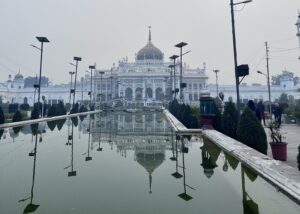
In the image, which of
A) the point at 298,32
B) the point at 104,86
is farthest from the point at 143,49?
the point at 298,32

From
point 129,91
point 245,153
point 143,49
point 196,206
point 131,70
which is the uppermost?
point 143,49

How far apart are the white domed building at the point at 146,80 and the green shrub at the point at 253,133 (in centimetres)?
5890

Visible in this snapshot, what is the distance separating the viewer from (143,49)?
77000 mm

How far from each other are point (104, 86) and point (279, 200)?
74849 mm

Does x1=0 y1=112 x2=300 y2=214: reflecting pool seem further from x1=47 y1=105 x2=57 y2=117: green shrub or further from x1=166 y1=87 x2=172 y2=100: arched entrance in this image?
x1=166 y1=87 x2=172 y2=100: arched entrance

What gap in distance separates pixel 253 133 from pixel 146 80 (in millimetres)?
64010

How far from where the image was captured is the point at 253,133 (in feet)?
22.2

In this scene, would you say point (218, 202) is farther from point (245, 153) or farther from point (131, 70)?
point (131, 70)

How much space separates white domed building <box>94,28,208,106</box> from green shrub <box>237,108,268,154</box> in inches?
2319

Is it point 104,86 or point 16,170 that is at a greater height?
point 104,86

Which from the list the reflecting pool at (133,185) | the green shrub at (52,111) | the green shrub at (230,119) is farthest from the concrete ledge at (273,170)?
the green shrub at (52,111)

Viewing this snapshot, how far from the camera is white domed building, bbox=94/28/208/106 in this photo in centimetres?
6944

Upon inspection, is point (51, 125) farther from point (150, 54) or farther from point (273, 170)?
point (150, 54)

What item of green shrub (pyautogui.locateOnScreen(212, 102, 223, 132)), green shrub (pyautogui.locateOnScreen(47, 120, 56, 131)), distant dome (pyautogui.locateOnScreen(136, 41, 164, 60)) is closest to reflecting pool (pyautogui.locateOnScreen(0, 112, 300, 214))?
green shrub (pyautogui.locateOnScreen(212, 102, 223, 132))
